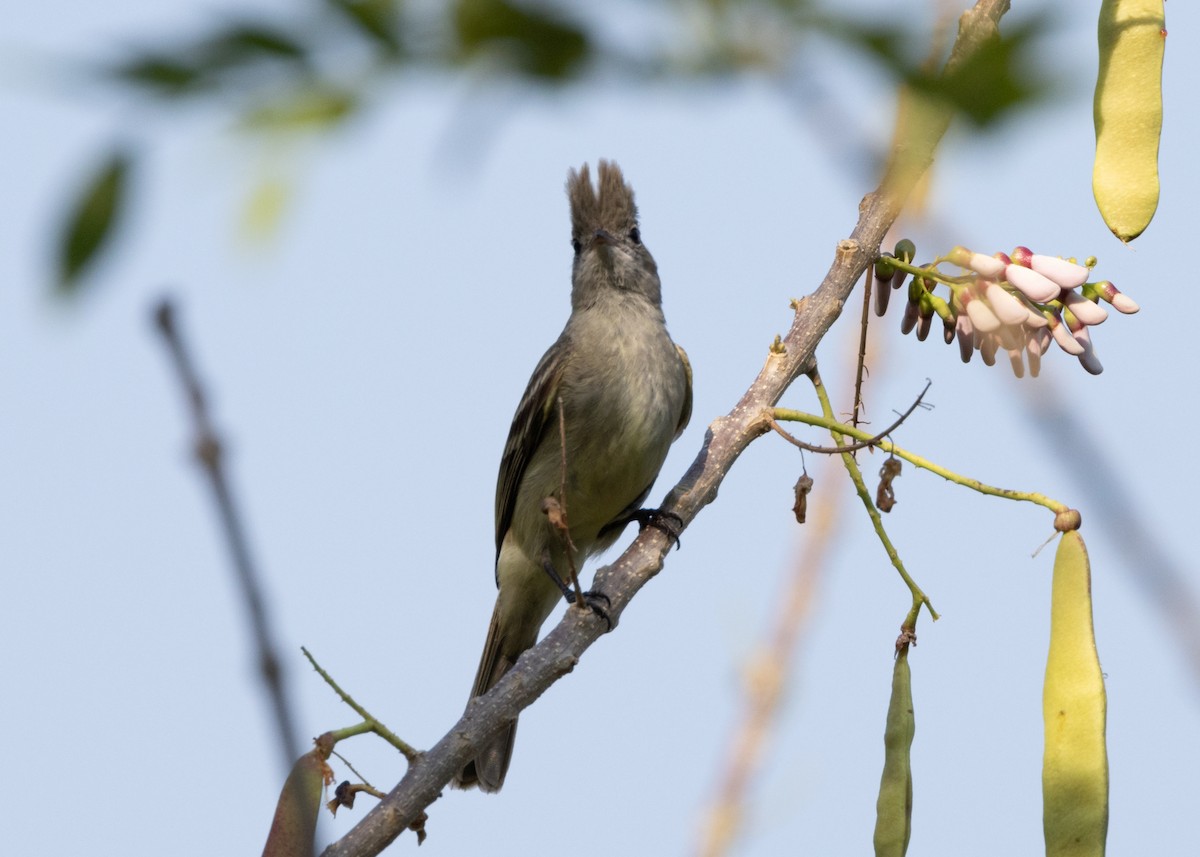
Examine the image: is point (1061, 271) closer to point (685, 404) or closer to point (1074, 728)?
point (1074, 728)

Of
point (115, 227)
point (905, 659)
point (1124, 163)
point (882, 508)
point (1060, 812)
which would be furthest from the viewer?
point (882, 508)

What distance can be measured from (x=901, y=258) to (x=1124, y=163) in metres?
1.07

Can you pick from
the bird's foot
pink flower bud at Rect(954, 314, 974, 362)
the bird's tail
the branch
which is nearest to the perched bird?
the bird's tail

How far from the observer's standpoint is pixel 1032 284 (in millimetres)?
3428

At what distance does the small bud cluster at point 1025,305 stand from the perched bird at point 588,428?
2338mm

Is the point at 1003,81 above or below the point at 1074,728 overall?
below

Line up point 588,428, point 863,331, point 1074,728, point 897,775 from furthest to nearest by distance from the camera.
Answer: point 588,428 → point 863,331 → point 897,775 → point 1074,728

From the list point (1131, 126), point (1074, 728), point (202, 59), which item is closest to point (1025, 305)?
point (1131, 126)

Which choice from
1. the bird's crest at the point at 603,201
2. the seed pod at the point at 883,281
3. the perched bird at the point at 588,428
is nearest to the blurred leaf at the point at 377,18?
the seed pod at the point at 883,281

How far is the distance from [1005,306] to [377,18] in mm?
2653

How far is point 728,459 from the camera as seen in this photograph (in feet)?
13.0

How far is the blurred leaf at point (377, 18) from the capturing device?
105 cm

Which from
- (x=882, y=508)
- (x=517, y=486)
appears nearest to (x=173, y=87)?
(x=882, y=508)

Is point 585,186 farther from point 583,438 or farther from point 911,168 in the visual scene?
point 911,168
